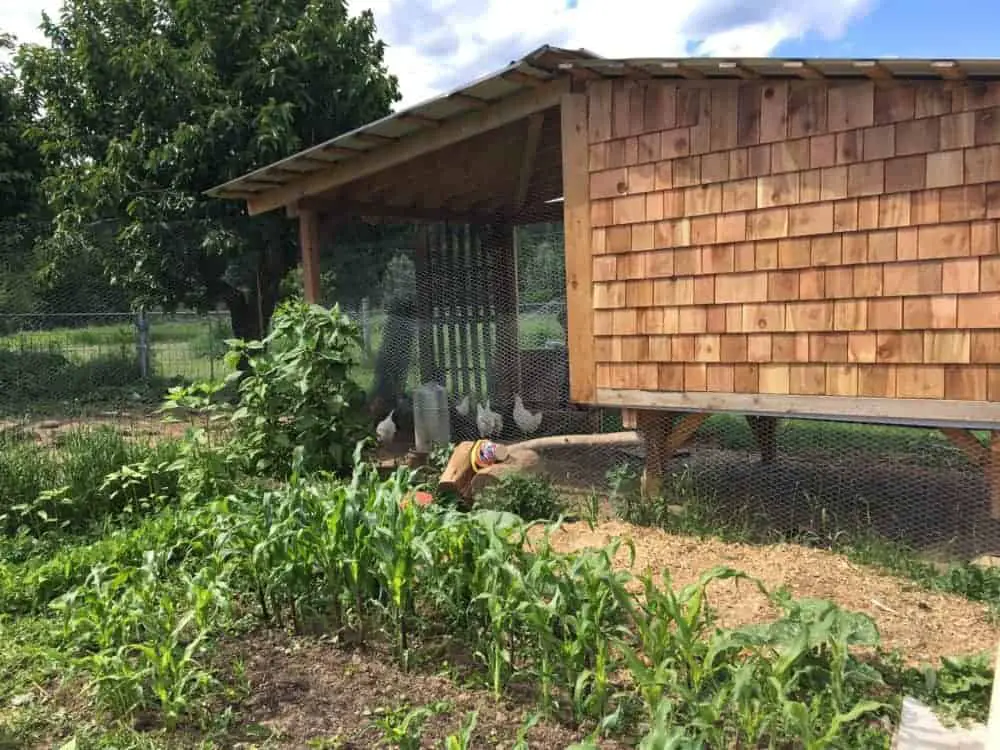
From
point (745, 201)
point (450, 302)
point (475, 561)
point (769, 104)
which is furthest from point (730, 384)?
point (450, 302)

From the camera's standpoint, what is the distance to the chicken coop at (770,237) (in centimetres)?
400

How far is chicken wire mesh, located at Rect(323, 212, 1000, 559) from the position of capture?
4.99 meters

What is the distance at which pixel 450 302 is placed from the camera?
8.30 meters

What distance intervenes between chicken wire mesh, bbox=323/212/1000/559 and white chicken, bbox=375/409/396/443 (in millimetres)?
185

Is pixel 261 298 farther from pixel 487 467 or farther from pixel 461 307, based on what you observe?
pixel 487 467

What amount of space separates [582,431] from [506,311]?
1.45 meters

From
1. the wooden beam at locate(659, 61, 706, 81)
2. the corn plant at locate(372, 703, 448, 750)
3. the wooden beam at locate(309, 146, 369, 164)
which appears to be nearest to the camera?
the corn plant at locate(372, 703, 448, 750)

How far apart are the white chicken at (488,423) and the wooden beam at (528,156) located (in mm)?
2269

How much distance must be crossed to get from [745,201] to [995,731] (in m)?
3.28

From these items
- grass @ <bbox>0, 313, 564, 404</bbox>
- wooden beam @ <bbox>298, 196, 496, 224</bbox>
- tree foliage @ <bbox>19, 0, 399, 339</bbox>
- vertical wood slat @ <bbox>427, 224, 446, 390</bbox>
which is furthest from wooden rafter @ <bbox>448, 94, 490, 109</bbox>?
grass @ <bbox>0, 313, 564, 404</bbox>

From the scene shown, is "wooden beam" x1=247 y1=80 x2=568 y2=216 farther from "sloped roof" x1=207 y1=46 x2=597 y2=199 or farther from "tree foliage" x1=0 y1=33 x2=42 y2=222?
"tree foliage" x1=0 y1=33 x2=42 y2=222

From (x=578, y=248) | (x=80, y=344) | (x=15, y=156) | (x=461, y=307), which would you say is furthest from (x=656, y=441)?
(x=15, y=156)

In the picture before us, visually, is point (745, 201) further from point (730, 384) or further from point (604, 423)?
point (604, 423)

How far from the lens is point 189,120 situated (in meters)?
10.2
